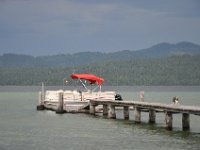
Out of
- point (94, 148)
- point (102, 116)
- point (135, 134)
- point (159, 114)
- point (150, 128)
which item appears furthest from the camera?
point (159, 114)

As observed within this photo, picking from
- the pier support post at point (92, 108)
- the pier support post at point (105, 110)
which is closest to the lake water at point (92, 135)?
the pier support post at point (105, 110)

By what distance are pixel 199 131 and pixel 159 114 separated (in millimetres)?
20488

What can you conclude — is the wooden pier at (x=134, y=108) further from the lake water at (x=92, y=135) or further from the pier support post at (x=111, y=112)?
the lake water at (x=92, y=135)

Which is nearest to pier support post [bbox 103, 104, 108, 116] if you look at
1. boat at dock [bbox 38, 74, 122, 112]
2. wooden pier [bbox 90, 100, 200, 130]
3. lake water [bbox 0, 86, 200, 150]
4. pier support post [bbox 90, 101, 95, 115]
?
wooden pier [bbox 90, 100, 200, 130]

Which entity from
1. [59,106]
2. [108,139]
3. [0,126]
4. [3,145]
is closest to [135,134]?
[108,139]

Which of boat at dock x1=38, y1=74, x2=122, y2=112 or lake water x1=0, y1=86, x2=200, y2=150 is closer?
lake water x1=0, y1=86, x2=200, y2=150

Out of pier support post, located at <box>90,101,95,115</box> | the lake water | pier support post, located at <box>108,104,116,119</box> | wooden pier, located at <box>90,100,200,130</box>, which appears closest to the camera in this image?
the lake water

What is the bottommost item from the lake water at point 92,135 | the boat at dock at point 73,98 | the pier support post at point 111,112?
the lake water at point 92,135

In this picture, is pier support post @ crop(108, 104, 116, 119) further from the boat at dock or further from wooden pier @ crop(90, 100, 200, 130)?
the boat at dock

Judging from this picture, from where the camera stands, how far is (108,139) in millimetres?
39562

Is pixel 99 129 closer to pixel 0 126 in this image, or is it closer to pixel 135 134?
pixel 135 134

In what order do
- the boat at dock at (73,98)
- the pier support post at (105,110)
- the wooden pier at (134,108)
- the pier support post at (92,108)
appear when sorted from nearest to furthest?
the wooden pier at (134,108) → the pier support post at (105,110) → the pier support post at (92,108) → the boat at dock at (73,98)

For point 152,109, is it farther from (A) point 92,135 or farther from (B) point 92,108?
(B) point 92,108

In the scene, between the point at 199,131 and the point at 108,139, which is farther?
the point at 199,131
